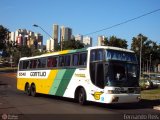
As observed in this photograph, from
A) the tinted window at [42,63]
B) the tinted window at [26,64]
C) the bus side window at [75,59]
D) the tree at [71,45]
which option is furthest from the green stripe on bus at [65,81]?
the tree at [71,45]

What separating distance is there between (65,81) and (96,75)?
3.67 m

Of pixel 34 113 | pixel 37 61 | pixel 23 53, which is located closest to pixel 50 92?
pixel 37 61

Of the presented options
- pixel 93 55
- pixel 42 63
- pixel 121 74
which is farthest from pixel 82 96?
pixel 42 63

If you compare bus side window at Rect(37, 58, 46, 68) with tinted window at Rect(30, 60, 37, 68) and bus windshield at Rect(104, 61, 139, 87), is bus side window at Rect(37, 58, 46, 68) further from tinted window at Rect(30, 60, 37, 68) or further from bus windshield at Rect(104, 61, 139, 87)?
bus windshield at Rect(104, 61, 139, 87)

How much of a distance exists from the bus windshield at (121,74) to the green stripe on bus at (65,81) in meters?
3.50

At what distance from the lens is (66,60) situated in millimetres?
20562

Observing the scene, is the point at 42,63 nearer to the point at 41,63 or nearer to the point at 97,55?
the point at 41,63

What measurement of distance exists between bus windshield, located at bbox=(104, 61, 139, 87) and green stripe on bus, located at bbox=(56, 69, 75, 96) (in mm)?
3500

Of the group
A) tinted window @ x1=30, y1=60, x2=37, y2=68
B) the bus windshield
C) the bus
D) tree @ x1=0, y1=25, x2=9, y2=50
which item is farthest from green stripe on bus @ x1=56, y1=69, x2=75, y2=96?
tree @ x1=0, y1=25, x2=9, y2=50

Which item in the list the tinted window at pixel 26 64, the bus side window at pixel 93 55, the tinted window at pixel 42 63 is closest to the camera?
the bus side window at pixel 93 55

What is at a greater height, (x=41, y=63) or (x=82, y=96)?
(x=41, y=63)

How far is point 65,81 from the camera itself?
2050 centimetres

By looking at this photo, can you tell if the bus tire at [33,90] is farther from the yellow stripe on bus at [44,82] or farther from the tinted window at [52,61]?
the tinted window at [52,61]

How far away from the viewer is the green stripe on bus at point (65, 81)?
65.3 feet
